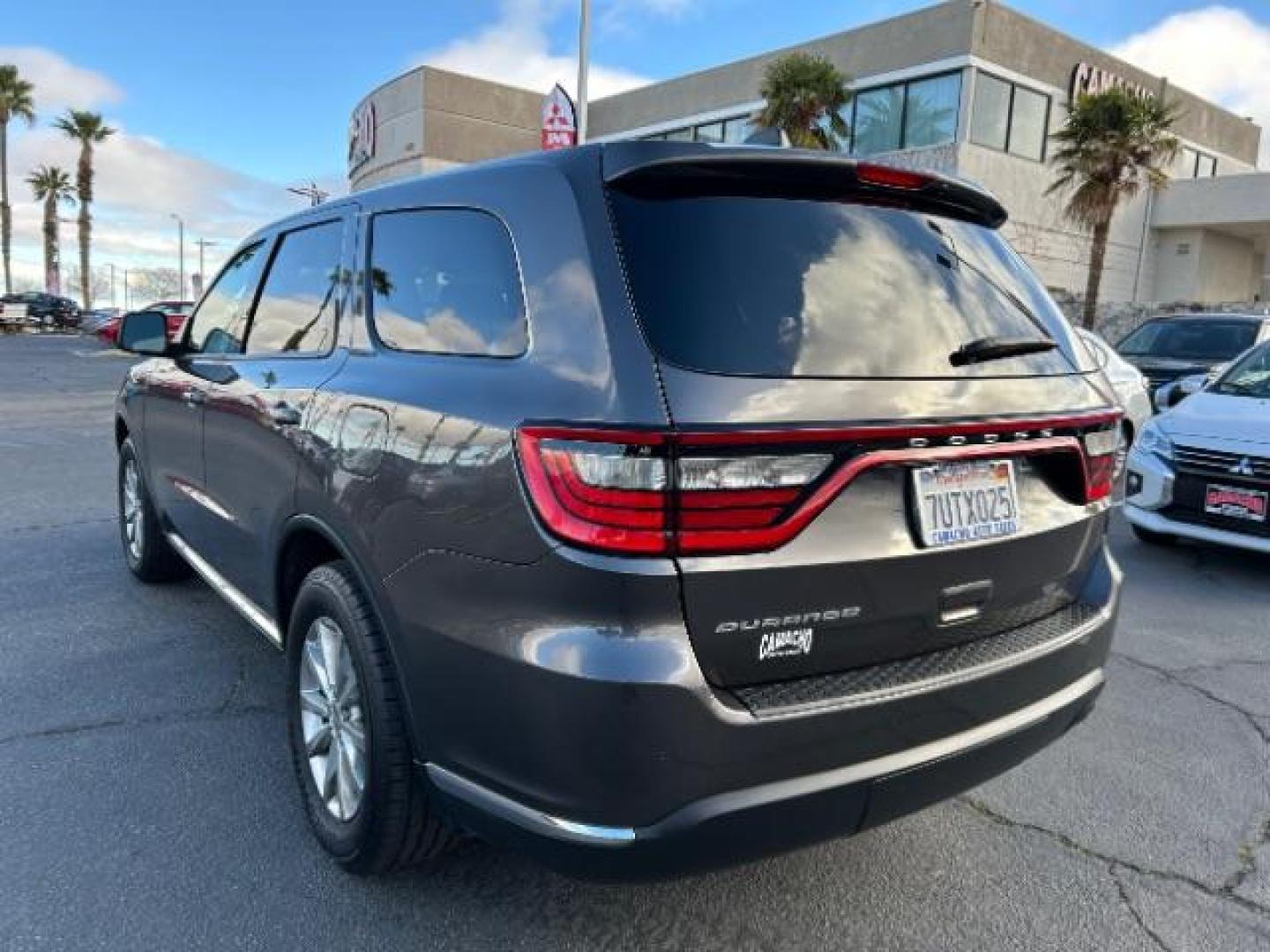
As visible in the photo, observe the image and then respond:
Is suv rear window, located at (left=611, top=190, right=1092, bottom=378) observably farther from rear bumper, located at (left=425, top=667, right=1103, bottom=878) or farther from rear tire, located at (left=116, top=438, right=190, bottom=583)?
rear tire, located at (left=116, top=438, right=190, bottom=583)

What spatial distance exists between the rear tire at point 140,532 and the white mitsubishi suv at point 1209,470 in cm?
561

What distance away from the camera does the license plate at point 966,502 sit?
2.03 m

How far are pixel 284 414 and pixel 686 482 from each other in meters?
1.60

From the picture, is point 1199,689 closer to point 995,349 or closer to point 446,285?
point 995,349

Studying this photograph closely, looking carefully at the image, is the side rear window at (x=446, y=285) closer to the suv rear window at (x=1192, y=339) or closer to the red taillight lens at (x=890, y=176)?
the red taillight lens at (x=890, y=176)

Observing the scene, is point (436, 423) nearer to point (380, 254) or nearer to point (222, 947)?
point (380, 254)

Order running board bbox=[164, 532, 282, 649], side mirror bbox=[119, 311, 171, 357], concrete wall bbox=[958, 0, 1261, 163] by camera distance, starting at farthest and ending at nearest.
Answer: concrete wall bbox=[958, 0, 1261, 163], side mirror bbox=[119, 311, 171, 357], running board bbox=[164, 532, 282, 649]

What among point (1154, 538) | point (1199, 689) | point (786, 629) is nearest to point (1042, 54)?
point (1154, 538)

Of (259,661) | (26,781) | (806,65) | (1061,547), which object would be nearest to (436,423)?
(1061,547)

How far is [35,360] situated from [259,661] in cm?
2444

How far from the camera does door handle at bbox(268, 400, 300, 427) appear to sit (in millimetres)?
2804

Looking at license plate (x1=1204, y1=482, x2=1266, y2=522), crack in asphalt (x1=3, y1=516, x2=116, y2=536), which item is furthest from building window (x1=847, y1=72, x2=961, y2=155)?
crack in asphalt (x1=3, y1=516, x2=116, y2=536)

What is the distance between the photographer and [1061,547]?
2410mm

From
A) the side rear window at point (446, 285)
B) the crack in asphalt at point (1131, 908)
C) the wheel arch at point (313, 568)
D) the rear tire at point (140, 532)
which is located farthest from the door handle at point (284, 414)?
the crack in asphalt at point (1131, 908)
